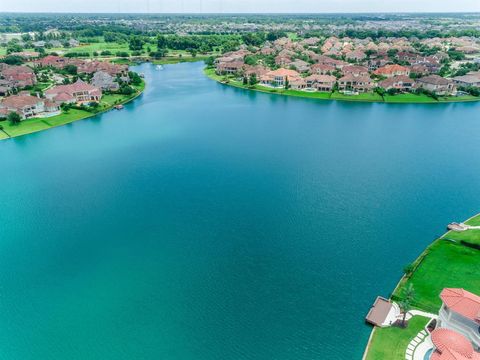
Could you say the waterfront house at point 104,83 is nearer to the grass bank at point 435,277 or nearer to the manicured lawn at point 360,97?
the manicured lawn at point 360,97

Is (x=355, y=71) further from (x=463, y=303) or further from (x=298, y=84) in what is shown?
(x=463, y=303)

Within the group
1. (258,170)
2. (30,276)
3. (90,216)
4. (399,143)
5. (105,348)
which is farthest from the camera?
(399,143)

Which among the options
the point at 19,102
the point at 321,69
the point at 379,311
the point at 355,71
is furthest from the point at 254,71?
the point at 379,311

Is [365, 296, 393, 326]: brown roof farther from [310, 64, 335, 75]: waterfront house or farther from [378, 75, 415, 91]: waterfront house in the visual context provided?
[310, 64, 335, 75]: waterfront house

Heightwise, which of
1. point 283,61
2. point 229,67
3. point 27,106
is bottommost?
point 27,106

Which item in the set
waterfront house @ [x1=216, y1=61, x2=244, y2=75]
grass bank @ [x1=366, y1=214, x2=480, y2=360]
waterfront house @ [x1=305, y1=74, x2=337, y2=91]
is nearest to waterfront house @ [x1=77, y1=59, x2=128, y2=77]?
waterfront house @ [x1=216, y1=61, x2=244, y2=75]

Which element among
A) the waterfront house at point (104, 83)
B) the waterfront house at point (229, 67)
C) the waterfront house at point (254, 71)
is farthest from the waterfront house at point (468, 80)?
the waterfront house at point (104, 83)

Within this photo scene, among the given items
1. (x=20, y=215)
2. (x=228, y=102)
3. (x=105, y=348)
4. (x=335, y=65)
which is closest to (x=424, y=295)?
(x=105, y=348)

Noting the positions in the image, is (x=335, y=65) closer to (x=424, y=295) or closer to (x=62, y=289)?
(x=424, y=295)
